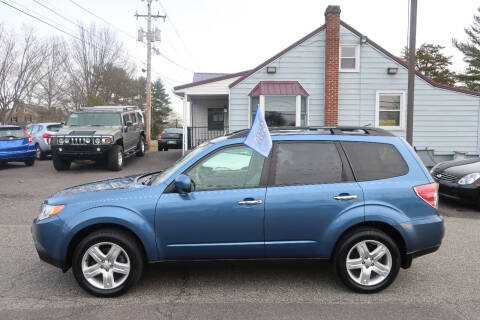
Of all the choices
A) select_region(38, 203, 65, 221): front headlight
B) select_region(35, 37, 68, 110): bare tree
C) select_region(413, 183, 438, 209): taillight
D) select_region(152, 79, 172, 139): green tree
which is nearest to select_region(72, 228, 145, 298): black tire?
select_region(38, 203, 65, 221): front headlight

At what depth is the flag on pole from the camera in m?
3.80

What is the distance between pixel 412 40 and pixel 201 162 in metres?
8.76

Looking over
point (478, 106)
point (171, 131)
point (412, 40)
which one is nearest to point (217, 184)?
point (412, 40)

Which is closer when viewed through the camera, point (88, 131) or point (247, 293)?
point (247, 293)

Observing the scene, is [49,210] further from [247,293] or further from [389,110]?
[389,110]

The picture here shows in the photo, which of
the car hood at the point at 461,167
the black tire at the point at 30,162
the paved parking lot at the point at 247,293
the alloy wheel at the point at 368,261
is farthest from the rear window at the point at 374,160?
the black tire at the point at 30,162

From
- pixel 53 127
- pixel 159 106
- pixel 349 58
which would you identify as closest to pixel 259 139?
pixel 349 58

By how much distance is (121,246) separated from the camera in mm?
3842

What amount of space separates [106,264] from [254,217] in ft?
5.06

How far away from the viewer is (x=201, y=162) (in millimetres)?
4035

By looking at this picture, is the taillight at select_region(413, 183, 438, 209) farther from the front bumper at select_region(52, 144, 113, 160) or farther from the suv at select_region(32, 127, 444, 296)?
the front bumper at select_region(52, 144, 113, 160)

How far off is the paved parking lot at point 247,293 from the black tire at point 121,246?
4.3 inches

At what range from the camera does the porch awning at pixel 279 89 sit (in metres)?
14.2

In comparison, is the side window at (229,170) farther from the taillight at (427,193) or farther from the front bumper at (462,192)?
the front bumper at (462,192)
